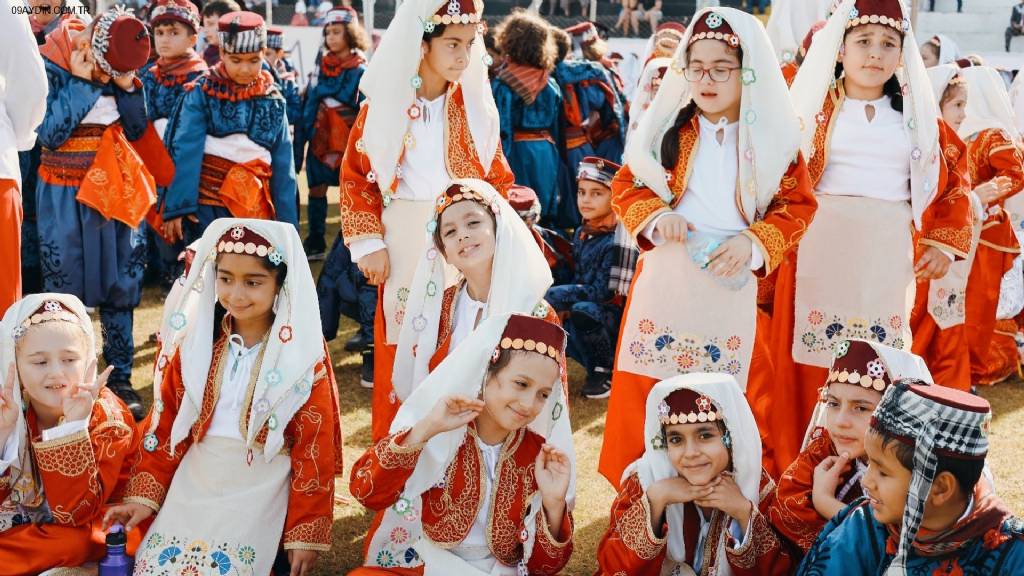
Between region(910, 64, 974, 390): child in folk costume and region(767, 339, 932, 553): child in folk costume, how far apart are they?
1.92 metres

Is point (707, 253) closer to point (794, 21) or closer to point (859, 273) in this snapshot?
point (859, 273)

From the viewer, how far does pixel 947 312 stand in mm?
5258

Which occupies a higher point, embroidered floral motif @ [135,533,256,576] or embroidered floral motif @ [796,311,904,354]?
embroidered floral motif @ [796,311,904,354]

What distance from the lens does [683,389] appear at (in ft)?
10.6

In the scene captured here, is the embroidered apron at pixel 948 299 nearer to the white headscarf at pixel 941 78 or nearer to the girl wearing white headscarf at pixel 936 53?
the white headscarf at pixel 941 78

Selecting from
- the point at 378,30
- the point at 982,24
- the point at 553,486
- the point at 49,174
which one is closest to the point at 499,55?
the point at 49,174

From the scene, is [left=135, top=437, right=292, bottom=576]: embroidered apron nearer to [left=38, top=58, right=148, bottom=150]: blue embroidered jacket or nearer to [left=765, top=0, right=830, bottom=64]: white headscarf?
[left=38, top=58, right=148, bottom=150]: blue embroidered jacket

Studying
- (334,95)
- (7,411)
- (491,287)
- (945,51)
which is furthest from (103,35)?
(945,51)

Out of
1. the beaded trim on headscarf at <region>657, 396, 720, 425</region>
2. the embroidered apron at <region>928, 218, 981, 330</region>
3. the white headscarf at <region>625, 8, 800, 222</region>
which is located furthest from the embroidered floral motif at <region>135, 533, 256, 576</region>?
the embroidered apron at <region>928, 218, 981, 330</region>

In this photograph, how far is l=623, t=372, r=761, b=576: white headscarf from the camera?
10.5ft

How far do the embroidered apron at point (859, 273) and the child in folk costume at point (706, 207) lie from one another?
38cm

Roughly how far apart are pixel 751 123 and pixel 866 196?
68 centimetres

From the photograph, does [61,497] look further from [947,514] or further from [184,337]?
[947,514]

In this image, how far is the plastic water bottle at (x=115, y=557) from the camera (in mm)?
3363
